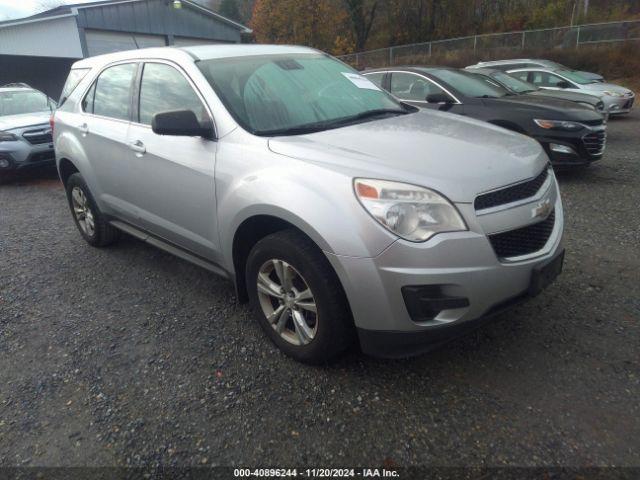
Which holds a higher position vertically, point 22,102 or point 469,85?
point 469,85

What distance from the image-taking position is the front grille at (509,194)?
89.6 inches

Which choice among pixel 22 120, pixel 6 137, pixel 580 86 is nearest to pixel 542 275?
pixel 6 137

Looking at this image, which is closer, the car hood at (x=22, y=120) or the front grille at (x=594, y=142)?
the front grille at (x=594, y=142)

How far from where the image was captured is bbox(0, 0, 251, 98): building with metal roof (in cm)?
1778

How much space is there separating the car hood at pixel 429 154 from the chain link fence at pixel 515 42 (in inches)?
839

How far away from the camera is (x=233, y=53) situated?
11.3 feet

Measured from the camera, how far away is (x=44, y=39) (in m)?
18.0

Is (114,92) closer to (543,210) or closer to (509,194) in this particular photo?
(509,194)

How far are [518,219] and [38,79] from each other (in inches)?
927

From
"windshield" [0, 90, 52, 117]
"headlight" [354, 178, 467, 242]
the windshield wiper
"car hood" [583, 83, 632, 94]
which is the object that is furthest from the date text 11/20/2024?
"car hood" [583, 83, 632, 94]

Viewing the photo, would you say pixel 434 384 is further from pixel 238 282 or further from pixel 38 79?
Result: pixel 38 79

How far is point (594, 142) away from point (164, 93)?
17.4 feet

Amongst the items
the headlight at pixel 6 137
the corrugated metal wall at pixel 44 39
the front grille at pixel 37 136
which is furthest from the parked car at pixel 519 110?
the corrugated metal wall at pixel 44 39

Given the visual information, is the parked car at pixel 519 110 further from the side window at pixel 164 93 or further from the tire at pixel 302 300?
the tire at pixel 302 300
